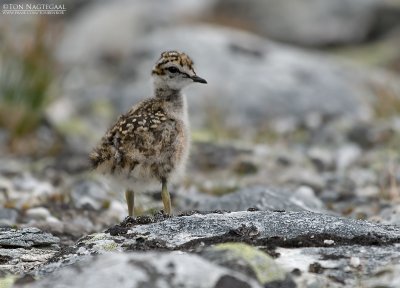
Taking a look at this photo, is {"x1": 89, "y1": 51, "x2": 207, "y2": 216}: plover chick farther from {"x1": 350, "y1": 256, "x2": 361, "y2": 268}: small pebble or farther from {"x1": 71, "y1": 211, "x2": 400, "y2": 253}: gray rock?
{"x1": 350, "y1": 256, "x2": 361, "y2": 268}: small pebble

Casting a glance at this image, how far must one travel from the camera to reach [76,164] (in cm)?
1018

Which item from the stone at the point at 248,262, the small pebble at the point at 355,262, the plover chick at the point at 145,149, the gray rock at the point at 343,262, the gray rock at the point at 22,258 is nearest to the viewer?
the stone at the point at 248,262

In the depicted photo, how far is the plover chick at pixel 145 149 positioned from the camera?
6203mm

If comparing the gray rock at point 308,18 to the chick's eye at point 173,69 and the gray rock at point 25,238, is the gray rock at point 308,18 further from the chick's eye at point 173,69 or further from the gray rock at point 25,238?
the gray rock at point 25,238

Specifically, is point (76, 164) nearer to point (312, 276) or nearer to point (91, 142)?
point (91, 142)

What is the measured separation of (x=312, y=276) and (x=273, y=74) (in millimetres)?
11264

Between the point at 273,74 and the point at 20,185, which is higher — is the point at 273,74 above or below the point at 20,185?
above

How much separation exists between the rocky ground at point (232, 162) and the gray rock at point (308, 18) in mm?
38

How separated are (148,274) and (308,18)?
18.9 meters

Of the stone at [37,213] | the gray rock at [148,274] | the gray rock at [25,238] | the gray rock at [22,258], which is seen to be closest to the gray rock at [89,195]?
the stone at [37,213]

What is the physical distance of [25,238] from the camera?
5.66 meters

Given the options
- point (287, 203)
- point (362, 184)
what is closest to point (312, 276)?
point (287, 203)

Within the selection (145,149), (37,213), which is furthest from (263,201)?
(37,213)

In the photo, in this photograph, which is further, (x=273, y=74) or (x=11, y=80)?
(x=273, y=74)
